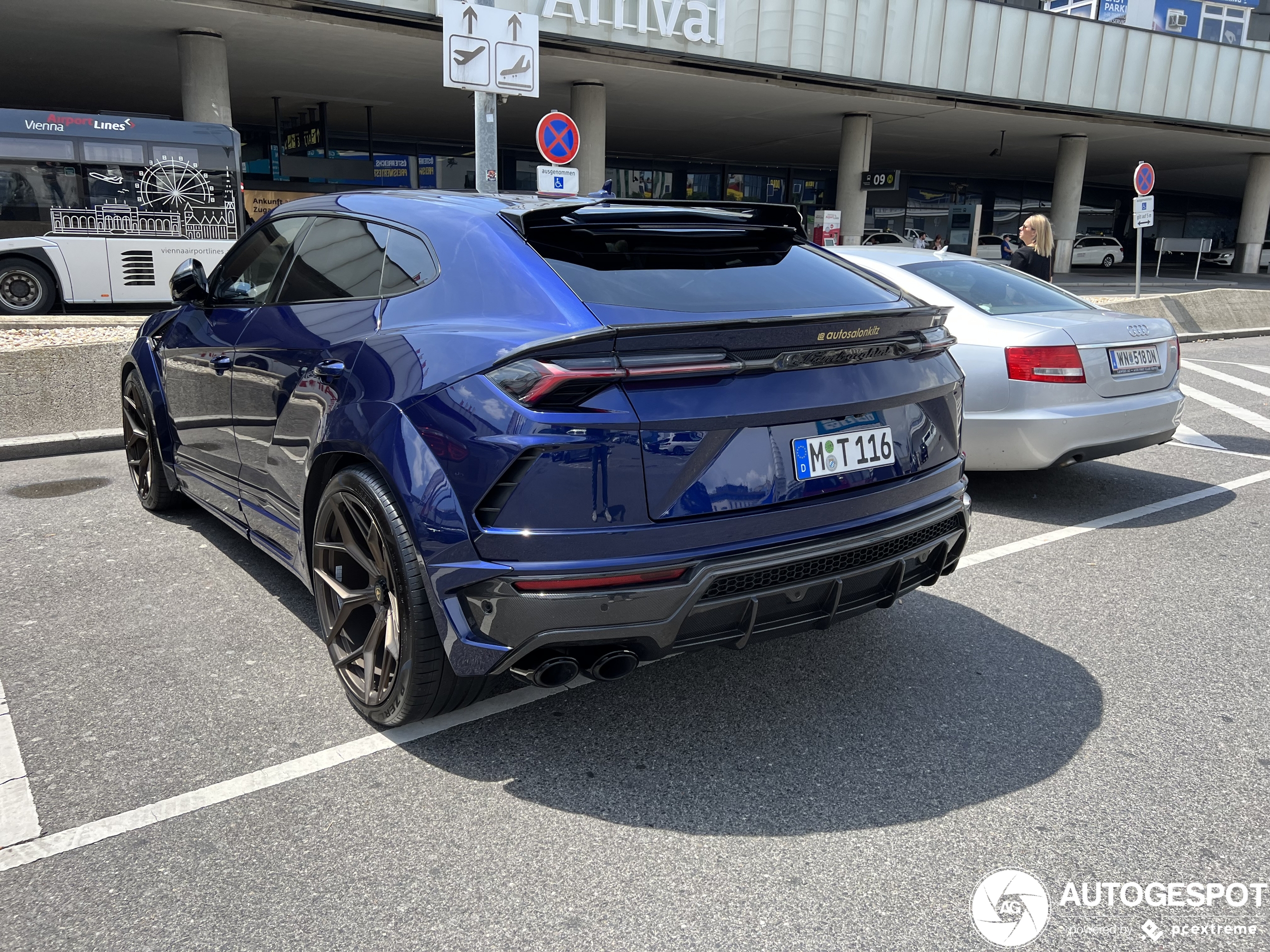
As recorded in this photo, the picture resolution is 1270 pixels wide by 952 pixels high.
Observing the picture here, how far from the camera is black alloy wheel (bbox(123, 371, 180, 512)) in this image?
5.12m

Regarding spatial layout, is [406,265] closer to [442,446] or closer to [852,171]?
[442,446]

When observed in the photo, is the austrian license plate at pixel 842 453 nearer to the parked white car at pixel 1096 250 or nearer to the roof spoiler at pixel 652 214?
the roof spoiler at pixel 652 214

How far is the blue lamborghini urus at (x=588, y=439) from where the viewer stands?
2543 mm

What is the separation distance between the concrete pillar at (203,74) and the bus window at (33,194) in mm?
3078

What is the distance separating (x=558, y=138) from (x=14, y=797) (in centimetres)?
1007

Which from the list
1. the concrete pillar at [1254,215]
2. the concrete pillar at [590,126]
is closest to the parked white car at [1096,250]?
the concrete pillar at [1254,215]

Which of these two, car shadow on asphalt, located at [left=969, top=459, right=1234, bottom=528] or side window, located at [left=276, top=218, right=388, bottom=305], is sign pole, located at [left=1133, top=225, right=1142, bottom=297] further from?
side window, located at [left=276, top=218, right=388, bottom=305]

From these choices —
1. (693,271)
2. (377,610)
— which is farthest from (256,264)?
(693,271)

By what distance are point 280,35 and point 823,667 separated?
1870 centimetres

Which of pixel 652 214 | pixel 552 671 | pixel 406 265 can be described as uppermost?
pixel 652 214

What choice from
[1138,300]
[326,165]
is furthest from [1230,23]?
[326,165]

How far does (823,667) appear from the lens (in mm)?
3598

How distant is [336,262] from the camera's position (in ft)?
11.5

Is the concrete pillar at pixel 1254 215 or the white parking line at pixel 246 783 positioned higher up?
the concrete pillar at pixel 1254 215
